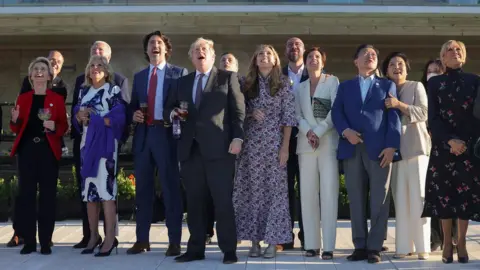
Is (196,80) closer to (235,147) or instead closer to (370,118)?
(235,147)

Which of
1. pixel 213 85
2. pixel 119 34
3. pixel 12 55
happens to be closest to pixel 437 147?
pixel 213 85

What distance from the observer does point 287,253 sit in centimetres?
630

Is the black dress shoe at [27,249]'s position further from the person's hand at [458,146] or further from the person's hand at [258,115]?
the person's hand at [458,146]

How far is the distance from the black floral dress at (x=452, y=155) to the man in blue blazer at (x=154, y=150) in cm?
235

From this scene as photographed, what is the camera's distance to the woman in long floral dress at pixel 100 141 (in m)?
6.11

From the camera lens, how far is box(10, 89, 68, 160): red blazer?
6367 mm

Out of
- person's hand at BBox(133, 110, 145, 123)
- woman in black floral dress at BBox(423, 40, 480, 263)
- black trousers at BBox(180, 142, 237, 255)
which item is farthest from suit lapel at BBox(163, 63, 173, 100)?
woman in black floral dress at BBox(423, 40, 480, 263)

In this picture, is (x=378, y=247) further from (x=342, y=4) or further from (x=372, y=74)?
(x=342, y=4)

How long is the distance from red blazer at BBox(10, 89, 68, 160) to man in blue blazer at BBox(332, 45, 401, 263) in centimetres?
271

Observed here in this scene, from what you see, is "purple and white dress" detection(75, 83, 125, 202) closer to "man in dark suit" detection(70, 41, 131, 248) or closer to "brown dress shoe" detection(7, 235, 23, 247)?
"man in dark suit" detection(70, 41, 131, 248)

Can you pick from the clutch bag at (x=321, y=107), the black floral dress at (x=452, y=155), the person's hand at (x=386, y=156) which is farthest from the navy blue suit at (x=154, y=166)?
the black floral dress at (x=452, y=155)

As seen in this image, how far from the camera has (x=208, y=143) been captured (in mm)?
5742

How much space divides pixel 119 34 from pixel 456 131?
10.4 m

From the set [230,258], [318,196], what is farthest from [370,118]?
[230,258]
